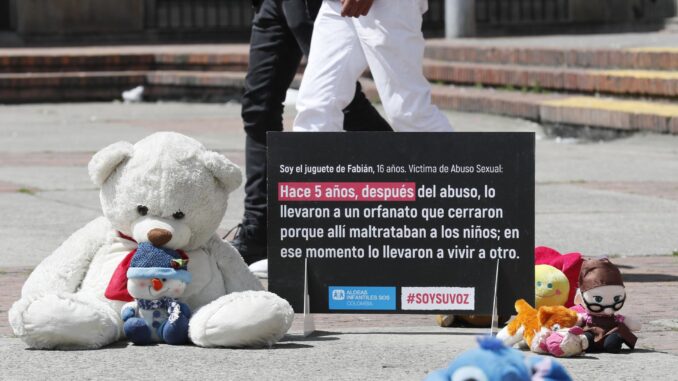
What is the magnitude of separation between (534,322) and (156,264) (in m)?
1.12

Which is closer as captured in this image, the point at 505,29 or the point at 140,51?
the point at 140,51

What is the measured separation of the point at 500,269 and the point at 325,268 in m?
0.54

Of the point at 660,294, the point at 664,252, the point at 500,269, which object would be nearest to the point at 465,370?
the point at 500,269

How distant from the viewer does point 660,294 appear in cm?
580

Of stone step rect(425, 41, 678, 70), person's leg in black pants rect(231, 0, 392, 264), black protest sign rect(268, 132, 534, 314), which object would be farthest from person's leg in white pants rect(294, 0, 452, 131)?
stone step rect(425, 41, 678, 70)

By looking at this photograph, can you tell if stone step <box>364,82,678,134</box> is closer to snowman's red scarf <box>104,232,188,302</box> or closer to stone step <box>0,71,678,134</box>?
stone step <box>0,71,678,134</box>

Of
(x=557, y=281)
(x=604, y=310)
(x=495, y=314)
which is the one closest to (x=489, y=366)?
(x=604, y=310)

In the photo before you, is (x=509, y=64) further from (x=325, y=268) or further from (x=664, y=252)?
(x=325, y=268)

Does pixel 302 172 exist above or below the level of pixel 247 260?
above

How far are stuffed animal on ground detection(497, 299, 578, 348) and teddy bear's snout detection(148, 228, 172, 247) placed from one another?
1027mm

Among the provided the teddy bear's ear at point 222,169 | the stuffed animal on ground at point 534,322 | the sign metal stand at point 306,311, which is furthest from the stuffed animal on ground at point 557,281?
the teddy bear's ear at point 222,169

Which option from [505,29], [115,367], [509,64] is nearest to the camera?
[115,367]

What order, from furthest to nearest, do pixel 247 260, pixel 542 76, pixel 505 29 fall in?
pixel 505 29
pixel 542 76
pixel 247 260

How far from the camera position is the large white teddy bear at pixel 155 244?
459cm
